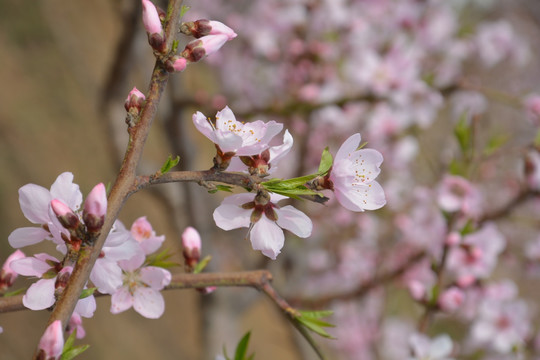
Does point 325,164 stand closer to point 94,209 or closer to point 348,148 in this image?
point 348,148

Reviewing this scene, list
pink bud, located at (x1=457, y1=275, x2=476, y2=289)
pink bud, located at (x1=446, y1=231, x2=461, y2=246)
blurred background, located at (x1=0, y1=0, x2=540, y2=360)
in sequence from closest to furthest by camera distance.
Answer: pink bud, located at (x1=446, y1=231, x2=461, y2=246), pink bud, located at (x1=457, y1=275, x2=476, y2=289), blurred background, located at (x1=0, y1=0, x2=540, y2=360)

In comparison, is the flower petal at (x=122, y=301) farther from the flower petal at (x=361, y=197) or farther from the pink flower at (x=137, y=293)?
the flower petal at (x=361, y=197)

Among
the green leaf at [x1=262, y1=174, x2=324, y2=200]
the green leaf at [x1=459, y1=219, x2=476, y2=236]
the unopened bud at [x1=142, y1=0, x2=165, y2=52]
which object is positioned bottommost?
the green leaf at [x1=459, y1=219, x2=476, y2=236]

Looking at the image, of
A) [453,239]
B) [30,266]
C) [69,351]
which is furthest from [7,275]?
[453,239]

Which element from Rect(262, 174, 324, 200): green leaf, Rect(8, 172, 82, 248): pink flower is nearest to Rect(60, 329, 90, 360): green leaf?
Rect(8, 172, 82, 248): pink flower

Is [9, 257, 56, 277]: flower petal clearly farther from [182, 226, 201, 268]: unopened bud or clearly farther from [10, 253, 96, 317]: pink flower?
[182, 226, 201, 268]: unopened bud

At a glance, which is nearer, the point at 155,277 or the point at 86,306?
the point at 86,306

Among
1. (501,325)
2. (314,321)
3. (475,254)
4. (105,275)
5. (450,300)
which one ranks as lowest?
(501,325)
